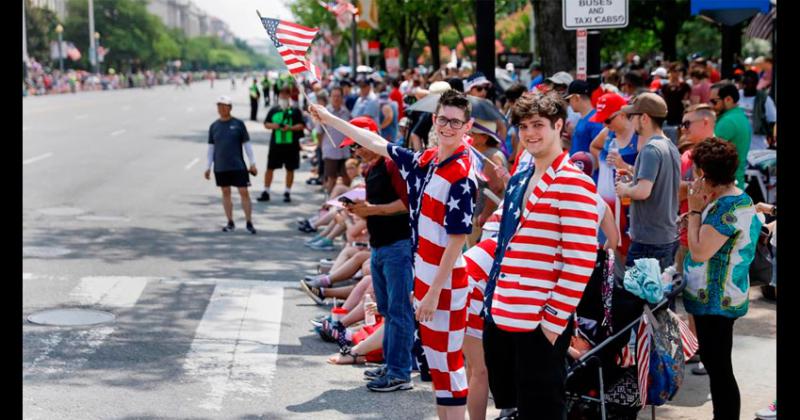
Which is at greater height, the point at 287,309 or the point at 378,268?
the point at 378,268

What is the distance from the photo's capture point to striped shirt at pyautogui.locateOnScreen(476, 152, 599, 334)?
4.88 m

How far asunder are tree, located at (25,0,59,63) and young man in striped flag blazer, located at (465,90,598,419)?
11335cm

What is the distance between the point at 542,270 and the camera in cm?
495

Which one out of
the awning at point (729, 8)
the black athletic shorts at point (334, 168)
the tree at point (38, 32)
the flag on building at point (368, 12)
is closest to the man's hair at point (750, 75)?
the awning at point (729, 8)

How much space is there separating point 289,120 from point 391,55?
1844 cm

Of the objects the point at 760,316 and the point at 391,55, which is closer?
the point at 760,316

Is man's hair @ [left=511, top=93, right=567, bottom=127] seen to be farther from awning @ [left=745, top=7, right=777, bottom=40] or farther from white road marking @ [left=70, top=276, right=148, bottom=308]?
awning @ [left=745, top=7, right=777, bottom=40]

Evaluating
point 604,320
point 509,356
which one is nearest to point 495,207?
point 604,320

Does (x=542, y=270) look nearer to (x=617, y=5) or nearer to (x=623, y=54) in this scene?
(x=617, y=5)

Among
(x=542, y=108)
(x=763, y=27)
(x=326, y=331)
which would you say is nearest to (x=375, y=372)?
(x=326, y=331)

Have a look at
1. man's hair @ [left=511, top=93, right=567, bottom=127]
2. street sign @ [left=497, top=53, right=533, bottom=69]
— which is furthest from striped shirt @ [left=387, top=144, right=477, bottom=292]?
street sign @ [left=497, top=53, right=533, bottom=69]

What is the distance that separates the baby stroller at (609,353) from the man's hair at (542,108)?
4.38 ft
